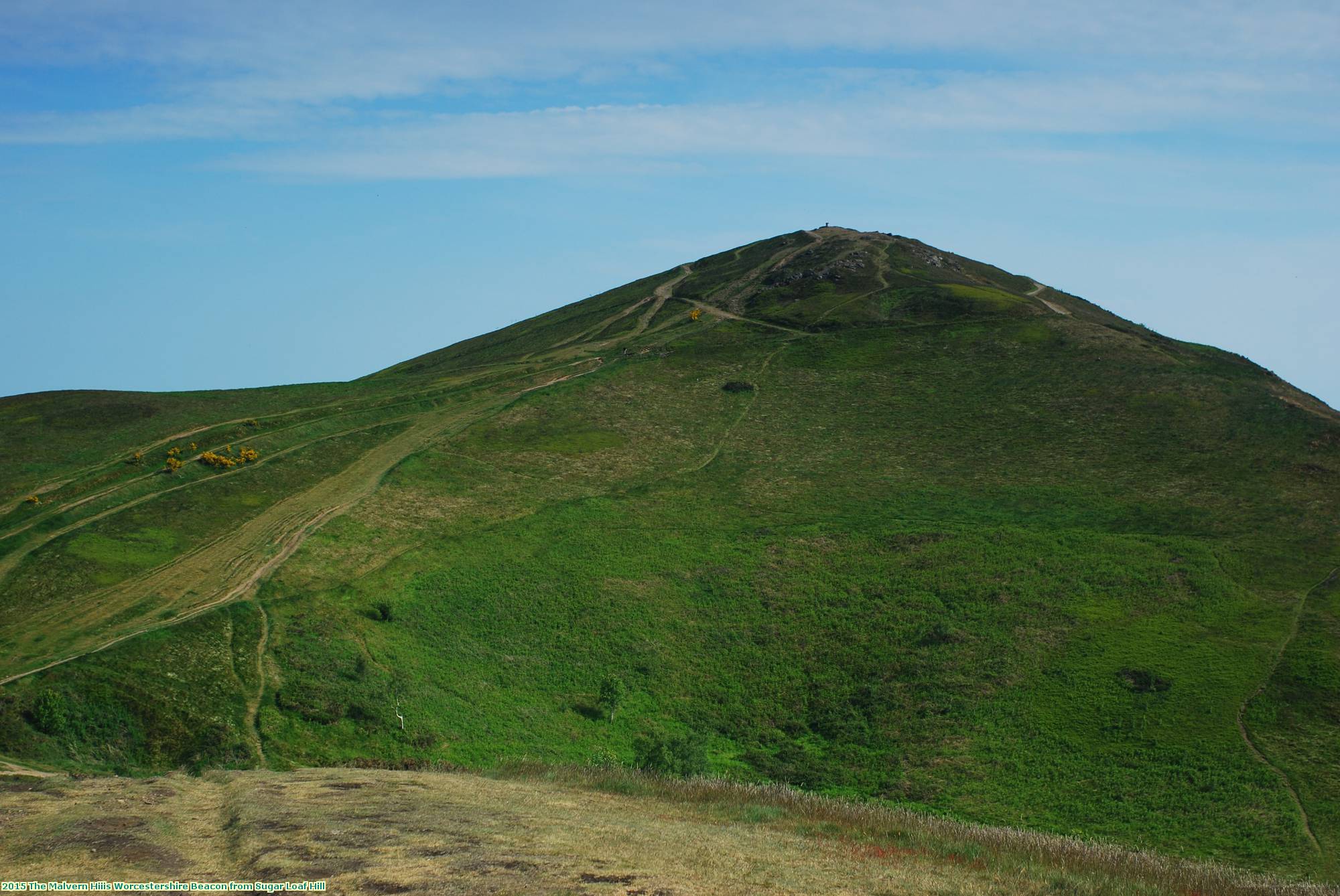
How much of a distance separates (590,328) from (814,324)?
24184 millimetres

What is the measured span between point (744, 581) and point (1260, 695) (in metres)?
24.9

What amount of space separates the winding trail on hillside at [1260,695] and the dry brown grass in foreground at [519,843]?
9428 mm

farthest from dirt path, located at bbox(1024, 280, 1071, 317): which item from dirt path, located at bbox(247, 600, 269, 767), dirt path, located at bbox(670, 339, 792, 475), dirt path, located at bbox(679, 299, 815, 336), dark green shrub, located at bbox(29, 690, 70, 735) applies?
dark green shrub, located at bbox(29, 690, 70, 735)

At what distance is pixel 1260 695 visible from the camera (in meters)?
39.2

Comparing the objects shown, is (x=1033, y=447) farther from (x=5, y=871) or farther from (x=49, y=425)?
(x=49, y=425)

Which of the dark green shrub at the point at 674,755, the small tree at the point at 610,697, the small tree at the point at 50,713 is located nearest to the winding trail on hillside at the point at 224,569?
the small tree at the point at 50,713

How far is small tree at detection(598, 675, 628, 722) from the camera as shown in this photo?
42.4 metres

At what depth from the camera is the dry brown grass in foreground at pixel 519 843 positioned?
18.2 meters

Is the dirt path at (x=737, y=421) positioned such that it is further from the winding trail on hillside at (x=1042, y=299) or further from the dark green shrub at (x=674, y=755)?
the dark green shrub at (x=674, y=755)

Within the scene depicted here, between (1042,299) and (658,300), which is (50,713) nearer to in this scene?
(658,300)

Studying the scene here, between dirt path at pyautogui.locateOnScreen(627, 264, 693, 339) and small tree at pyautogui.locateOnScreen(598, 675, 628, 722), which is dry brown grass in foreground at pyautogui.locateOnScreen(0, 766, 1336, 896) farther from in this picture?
dirt path at pyautogui.locateOnScreen(627, 264, 693, 339)

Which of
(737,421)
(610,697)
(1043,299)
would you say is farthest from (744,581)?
(1043,299)

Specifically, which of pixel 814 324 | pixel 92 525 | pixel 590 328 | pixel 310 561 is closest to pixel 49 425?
pixel 92 525

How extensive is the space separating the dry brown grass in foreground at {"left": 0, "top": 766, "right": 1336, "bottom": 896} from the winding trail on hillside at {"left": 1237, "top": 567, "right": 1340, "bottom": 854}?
9.43m
